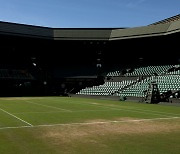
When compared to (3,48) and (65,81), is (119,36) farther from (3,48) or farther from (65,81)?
(3,48)

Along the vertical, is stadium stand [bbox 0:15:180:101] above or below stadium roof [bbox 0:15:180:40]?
below

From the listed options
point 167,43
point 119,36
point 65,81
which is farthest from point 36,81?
point 167,43

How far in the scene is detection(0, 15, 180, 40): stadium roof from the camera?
166ft

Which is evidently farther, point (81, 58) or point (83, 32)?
point (81, 58)

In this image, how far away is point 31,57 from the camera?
62438 millimetres

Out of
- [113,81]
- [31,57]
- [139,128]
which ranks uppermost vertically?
[31,57]

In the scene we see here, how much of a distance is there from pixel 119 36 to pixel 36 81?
59.9 feet

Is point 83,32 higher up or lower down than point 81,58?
higher up

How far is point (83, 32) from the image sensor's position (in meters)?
59.2

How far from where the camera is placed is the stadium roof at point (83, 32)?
166 feet

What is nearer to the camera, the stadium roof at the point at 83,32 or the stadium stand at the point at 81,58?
the stadium roof at the point at 83,32

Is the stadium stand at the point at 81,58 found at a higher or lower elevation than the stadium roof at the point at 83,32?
lower

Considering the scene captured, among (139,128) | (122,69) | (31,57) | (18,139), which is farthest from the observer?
(31,57)

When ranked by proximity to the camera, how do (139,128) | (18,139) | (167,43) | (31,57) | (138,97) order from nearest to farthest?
1. (18,139)
2. (139,128)
3. (138,97)
4. (167,43)
5. (31,57)
